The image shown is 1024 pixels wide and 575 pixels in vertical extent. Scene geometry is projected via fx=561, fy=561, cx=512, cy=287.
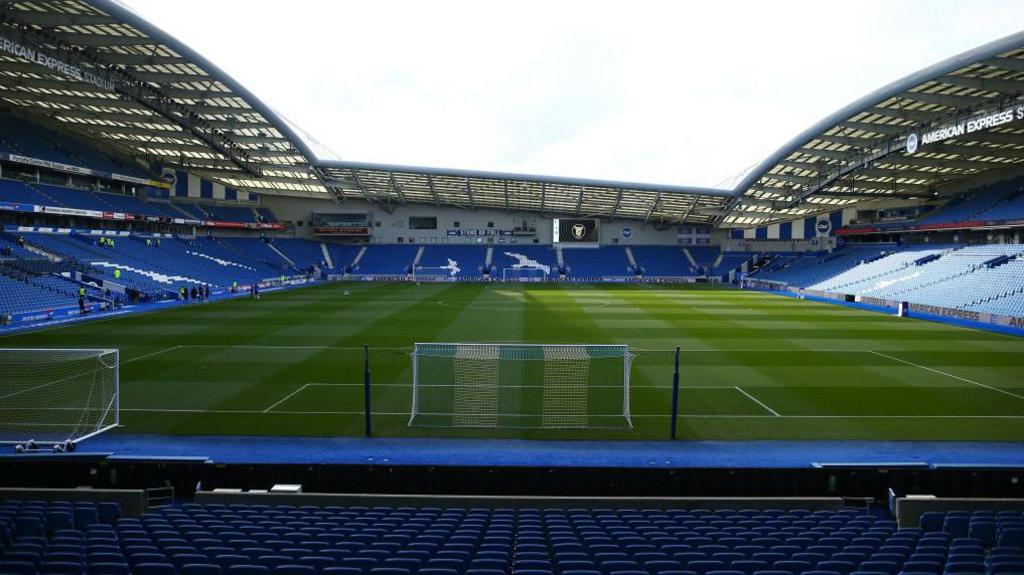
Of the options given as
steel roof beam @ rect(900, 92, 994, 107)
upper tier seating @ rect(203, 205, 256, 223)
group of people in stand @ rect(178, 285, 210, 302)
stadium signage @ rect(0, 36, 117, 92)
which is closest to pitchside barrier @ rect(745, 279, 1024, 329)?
steel roof beam @ rect(900, 92, 994, 107)

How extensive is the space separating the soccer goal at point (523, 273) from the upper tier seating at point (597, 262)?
12.2 ft

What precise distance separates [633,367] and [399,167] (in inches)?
1711

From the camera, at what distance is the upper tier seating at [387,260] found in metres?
72.1

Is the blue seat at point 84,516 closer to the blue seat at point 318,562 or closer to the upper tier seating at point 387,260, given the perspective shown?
the blue seat at point 318,562

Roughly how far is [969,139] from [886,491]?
38918 mm

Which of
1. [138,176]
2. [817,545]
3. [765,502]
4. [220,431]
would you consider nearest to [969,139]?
[765,502]

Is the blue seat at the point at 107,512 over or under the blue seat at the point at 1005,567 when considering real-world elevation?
under

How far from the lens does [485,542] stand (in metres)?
6.79

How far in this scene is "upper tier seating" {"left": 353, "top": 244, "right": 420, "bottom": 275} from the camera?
2837 inches

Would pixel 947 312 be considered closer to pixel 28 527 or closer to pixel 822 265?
pixel 822 265

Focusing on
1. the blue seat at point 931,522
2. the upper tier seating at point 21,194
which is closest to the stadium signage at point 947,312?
the blue seat at point 931,522

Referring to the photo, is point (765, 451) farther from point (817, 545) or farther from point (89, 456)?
point (89, 456)

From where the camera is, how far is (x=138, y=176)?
5756cm

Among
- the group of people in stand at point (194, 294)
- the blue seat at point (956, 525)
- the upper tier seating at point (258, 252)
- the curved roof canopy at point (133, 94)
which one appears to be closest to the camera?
the blue seat at point (956, 525)
